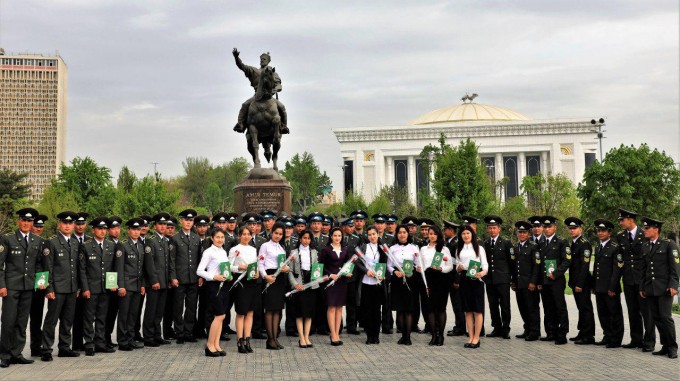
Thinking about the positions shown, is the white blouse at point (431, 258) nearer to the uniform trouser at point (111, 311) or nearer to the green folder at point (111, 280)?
the green folder at point (111, 280)

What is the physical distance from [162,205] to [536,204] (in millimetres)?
29749

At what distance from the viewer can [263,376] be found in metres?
8.43

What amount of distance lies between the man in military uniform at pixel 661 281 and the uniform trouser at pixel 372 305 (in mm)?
3947

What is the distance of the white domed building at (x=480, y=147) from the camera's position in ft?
287

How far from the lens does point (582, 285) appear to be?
11117 mm

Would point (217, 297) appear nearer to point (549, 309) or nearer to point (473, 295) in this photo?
point (473, 295)

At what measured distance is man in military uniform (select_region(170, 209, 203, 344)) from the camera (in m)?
11.2

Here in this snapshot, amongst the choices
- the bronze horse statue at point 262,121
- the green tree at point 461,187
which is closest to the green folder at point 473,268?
the bronze horse statue at point 262,121

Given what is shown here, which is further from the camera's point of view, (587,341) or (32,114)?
(32,114)

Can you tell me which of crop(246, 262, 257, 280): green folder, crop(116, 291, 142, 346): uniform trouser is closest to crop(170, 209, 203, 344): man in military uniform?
crop(116, 291, 142, 346): uniform trouser

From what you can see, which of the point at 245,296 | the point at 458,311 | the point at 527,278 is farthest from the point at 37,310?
the point at 527,278

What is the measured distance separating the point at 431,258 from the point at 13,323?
6.20 m

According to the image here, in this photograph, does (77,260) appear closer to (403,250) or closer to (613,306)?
(403,250)

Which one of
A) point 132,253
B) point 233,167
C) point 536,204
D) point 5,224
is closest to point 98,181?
point 5,224
